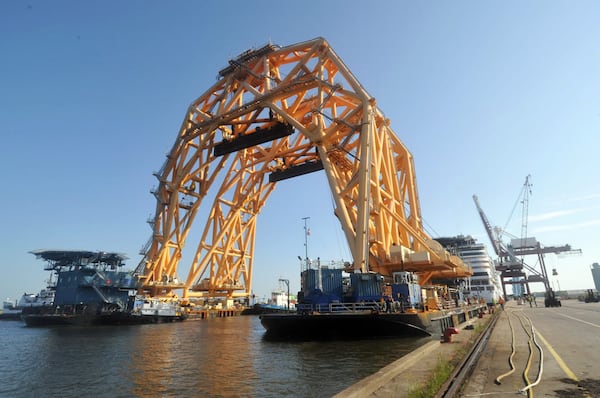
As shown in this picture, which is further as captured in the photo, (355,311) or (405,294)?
(405,294)

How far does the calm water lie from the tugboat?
22524mm

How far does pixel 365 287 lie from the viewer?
24156 millimetres

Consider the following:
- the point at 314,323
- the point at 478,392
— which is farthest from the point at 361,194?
the point at 478,392

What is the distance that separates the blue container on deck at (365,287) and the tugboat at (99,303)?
33.8 m

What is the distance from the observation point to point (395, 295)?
969 inches

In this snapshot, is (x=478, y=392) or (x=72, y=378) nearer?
(x=478, y=392)

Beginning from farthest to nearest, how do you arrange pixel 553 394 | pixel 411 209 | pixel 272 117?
1. pixel 411 209
2. pixel 272 117
3. pixel 553 394

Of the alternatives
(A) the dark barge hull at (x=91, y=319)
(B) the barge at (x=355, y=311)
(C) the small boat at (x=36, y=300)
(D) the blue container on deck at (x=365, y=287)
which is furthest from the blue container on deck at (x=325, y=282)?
(C) the small boat at (x=36, y=300)

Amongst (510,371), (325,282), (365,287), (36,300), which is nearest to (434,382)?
(510,371)

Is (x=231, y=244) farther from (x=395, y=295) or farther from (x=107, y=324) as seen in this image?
(x=395, y=295)

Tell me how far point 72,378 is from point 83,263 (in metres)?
41.5

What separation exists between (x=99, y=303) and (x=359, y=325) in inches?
1610

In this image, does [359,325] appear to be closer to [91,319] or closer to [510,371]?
[510,371]

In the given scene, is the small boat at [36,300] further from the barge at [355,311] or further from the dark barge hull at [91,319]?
the barge at [355,311]
